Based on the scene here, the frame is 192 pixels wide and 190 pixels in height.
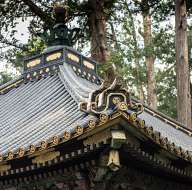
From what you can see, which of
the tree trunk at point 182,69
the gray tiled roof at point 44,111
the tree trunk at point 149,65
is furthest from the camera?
the tree trunk at point 149,65

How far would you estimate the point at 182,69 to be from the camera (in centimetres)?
1486

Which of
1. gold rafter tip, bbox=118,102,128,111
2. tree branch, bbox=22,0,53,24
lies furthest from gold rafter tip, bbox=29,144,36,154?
tree branch, bbox=22,0,53,24

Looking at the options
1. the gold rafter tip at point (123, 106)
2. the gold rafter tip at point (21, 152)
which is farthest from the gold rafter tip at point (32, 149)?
the gold rafter tip at point (123, 106)

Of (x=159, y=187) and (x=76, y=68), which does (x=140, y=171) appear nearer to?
(x=159, y=187)

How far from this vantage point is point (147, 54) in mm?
23891

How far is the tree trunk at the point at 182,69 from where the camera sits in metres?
14.5

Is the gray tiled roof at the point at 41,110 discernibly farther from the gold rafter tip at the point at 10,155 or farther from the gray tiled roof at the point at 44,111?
the gold rafter tip at the point at 10,155

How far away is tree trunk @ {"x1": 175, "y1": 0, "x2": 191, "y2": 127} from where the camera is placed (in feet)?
47.7

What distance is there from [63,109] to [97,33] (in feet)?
31.0

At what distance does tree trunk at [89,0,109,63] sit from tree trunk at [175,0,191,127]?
2589 millimetres

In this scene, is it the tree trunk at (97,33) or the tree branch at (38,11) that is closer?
the tree trunk at (97,33)

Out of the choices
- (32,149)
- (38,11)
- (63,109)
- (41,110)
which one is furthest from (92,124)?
(38,11)

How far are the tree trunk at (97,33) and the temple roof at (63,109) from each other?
16.9 feet

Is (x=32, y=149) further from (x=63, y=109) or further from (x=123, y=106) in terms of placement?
(x=63, y=109)
